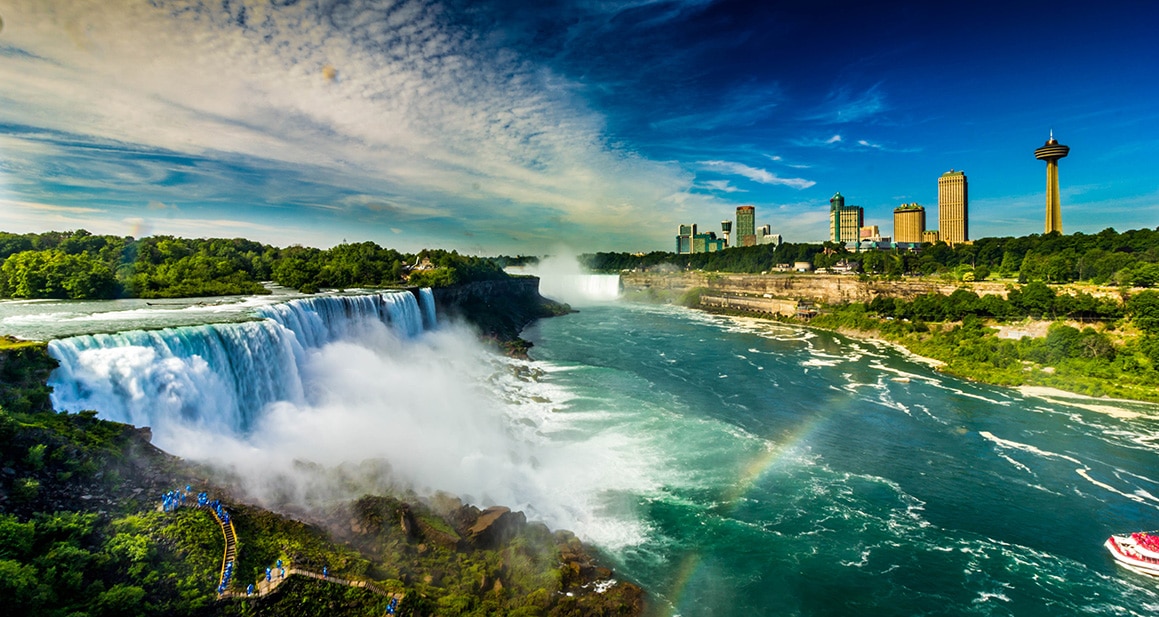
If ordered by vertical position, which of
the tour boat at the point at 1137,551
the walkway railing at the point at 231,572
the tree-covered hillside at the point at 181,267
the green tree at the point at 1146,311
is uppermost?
the tree-covered hillside at the point at 181,267

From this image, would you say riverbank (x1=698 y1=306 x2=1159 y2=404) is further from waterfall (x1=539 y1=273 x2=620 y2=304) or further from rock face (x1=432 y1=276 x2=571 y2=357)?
waterfall (x1=539 y1=273 x2=620 y2=304)

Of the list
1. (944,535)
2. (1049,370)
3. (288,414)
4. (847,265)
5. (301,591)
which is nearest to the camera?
(301,591)

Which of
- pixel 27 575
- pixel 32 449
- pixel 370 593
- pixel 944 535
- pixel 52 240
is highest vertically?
pixel 52 240

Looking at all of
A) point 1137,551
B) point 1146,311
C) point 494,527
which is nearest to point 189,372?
point 494,527

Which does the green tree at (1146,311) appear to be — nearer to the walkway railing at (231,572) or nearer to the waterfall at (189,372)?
the walkway railing at (231,572)

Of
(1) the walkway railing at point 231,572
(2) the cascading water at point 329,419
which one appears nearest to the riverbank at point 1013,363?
(2) the cascading water at point 329,419

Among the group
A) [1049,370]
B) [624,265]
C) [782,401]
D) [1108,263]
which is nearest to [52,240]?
[782,401]

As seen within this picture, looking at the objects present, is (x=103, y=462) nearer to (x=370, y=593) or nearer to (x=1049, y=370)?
(x=370, y=593)

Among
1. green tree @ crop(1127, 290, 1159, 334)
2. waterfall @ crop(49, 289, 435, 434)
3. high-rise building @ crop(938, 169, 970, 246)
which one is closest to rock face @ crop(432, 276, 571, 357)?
waterfall @ crop(49, 289, 435, 434)
